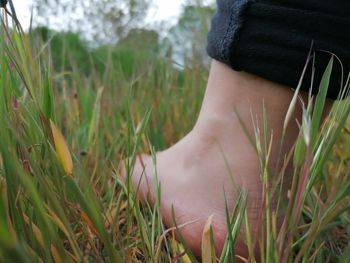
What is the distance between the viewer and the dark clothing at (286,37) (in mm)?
637

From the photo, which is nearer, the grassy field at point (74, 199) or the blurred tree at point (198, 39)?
the grassy field at point (74, 199)

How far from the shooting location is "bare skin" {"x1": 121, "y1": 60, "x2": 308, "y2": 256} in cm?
67

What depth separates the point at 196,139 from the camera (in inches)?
30.9

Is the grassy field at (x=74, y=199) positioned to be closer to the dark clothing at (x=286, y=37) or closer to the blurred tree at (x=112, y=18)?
the dark clothing at (x=286, y=37)

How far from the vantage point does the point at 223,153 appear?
691mm

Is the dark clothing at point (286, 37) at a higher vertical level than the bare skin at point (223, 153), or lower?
higher

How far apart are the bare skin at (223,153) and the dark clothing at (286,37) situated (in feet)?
0.07

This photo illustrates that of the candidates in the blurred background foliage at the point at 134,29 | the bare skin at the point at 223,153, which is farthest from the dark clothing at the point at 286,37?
the blurred background foliage at the point at 134,29

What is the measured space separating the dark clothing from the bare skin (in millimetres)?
22

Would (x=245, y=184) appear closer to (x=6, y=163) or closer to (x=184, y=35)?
(x=6, y=163)

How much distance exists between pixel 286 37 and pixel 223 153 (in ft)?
0.50

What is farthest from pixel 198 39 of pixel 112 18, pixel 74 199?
pixel 74 199

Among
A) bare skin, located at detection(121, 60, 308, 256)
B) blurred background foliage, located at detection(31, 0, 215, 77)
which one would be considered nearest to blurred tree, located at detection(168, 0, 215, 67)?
blurred background foliage, located at detection(31, 0, 215, 77)

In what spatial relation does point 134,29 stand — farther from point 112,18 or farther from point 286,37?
point 286,37
